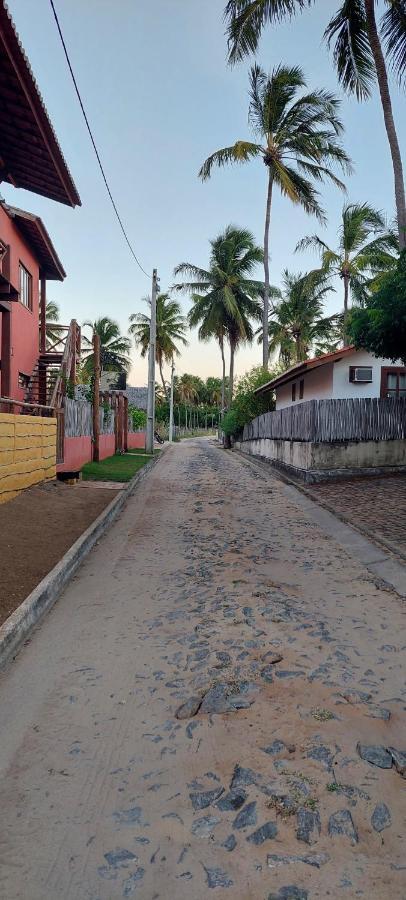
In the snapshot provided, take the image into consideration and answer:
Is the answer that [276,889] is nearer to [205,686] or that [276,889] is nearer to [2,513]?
[205,686]

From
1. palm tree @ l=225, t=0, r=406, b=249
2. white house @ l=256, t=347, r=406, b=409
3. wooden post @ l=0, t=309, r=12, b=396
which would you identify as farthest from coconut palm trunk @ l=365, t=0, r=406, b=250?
wooden post @ l=0, t=309, r=12, b=396

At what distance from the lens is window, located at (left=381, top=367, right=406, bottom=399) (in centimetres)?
2234

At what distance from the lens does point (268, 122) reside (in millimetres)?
27219

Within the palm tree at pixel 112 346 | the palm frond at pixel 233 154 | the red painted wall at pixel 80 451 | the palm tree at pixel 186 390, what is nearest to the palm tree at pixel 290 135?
the palm frond at pixel 233 154

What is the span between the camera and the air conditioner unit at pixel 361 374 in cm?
2170

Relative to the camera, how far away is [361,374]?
21.7 m

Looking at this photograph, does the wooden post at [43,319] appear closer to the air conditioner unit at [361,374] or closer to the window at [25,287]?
the window at [25,287]

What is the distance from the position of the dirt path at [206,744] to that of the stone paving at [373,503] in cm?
289

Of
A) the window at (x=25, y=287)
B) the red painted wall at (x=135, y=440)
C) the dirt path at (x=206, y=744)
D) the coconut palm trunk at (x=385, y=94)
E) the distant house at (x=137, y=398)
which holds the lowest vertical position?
the dirt path at (x=206, y=744)

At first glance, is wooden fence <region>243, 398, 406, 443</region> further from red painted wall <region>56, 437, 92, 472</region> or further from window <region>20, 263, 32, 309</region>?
window <region>20, 263, 32, 309</region>

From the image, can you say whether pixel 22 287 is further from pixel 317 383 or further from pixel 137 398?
pixel 137 398

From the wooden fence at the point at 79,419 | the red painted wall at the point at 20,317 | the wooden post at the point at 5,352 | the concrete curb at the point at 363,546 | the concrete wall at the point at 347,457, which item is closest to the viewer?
the concrete curb at the point at 363,546

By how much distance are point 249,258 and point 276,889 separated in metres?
39.8

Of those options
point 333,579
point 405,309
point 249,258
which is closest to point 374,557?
point 333,579
